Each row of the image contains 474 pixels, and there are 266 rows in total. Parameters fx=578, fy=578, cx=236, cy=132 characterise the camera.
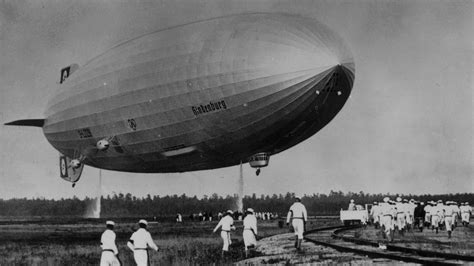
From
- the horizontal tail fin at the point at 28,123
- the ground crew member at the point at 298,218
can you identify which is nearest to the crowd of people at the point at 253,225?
the ground crew member at the point at 298,218

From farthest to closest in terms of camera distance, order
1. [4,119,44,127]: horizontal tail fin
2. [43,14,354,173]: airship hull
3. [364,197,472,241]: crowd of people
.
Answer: [4,119,44,127]: horizontal tail fin, [364,197,472,241]: crowd of people, [43,14,354,173]: airship hull

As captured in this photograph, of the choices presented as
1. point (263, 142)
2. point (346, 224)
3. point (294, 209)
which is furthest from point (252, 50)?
point (346, 224)

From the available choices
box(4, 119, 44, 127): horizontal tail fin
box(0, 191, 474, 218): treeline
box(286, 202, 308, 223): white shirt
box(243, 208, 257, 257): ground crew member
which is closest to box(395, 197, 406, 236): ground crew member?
box(286, 202, 308, 223): white shirt

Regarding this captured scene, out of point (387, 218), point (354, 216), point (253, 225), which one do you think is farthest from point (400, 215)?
point (354, 216)

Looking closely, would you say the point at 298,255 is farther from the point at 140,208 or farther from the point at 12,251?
the point at 140,208

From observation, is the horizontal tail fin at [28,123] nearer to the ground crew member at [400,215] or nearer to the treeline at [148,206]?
the ground crew member at [400,215]

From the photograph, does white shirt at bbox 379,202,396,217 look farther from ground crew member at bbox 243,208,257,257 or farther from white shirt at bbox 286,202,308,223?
ground crew member at bbox 243,208,257,257

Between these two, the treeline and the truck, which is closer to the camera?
the truck
